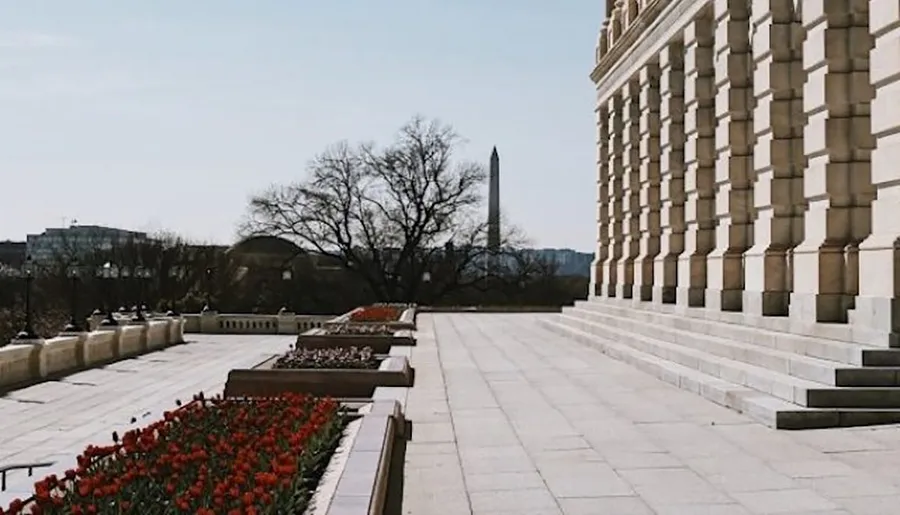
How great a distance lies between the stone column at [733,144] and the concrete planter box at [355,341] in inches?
309

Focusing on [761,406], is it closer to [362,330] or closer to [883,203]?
[883,203]

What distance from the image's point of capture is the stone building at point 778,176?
12.3 m

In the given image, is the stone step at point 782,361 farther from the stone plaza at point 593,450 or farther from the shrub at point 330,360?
the shrub at point 330,360

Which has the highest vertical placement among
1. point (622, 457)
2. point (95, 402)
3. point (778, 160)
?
point (778, 160)

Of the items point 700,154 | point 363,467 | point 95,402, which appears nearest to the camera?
point 363,467

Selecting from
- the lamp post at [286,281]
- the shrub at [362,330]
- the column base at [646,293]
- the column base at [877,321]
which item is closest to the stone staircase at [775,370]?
the column base at [877,321]

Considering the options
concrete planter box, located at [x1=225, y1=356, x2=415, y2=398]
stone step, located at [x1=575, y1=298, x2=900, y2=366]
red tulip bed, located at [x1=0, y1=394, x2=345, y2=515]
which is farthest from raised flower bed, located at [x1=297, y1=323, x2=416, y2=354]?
red tulip bed, located at [x1=0, y1=394, x2=345, y2=515]

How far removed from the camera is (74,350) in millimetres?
30000

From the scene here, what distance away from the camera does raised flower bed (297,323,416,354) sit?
73.7 feet

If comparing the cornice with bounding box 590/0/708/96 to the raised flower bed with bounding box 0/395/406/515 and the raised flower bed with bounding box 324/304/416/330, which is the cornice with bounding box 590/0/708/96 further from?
the raised flower bed with bounding box 0/395/406/515

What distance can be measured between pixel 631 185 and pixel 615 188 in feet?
8.72

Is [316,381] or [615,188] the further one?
[615,188]

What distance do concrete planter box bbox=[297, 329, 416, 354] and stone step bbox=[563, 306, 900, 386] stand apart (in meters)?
6.07

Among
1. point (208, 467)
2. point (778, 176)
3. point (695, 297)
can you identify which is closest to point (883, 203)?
point (778, 176)
